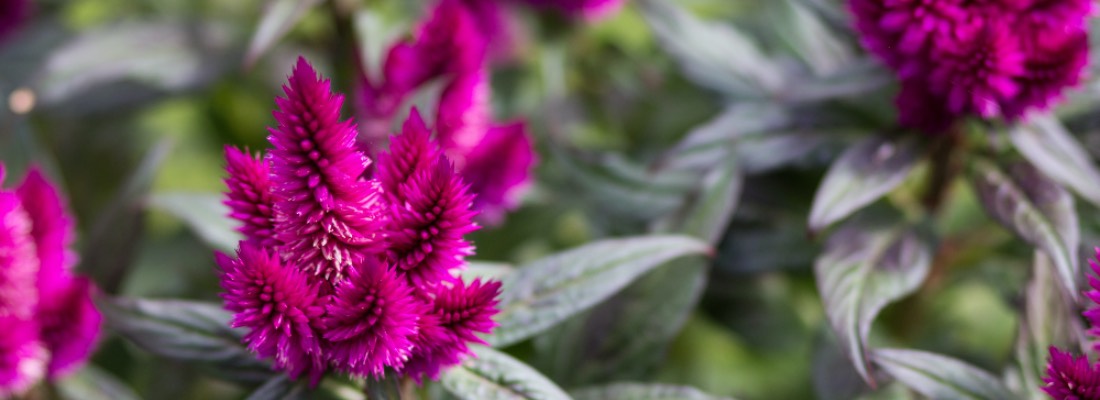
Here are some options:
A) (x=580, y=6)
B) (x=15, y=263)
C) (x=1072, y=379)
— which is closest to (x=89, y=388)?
(x=15, y=263)

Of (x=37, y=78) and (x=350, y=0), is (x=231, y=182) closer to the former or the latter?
(x=350, y=0)

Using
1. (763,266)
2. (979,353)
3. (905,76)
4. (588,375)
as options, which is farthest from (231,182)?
(979,353)

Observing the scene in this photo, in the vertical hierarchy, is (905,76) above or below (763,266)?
Result: above

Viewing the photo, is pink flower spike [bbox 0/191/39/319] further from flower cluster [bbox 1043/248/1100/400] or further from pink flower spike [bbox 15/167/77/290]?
flower cluster [bbox 1043/248/1100/400]

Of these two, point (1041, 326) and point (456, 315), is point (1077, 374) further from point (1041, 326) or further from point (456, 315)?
point (456, 315)

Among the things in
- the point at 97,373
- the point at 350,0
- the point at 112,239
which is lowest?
the point at 97,373

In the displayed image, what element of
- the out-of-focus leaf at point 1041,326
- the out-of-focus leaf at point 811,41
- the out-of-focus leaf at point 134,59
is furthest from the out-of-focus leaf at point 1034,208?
the out-of-focus leaf at point 134,59

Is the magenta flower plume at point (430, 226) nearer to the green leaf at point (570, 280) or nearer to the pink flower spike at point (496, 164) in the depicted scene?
the green leaf at point (570, 280)

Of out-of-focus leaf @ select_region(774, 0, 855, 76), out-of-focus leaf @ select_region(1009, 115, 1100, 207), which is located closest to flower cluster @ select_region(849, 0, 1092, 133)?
out-of-focus leaf @ select_region(1009, 115, 1100, 207)
